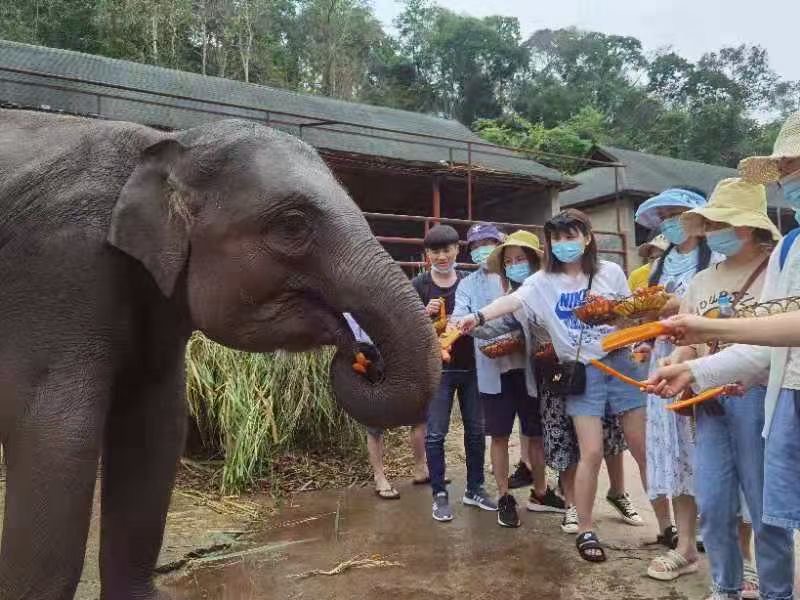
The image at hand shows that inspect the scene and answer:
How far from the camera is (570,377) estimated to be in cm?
383

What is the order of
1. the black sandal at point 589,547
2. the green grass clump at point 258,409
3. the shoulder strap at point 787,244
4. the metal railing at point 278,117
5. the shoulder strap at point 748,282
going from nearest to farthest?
the shoulder strap at point 787,244 < the shoulder strap at point 748,282 < the black sandal at point 589,547 < the green grass clump at point 258,409 < the metal railing at point 278,117

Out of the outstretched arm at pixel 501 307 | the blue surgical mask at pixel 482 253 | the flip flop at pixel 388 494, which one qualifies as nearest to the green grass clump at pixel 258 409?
the flip flop at pixel 388 494

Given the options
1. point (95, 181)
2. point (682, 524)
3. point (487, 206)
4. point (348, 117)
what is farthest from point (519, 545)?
point (348, 117)

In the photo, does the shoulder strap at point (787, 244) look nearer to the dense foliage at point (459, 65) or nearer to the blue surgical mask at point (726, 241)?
the blue surgical mask at point (726, 241)

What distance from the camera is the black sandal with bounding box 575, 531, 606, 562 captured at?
373 cm

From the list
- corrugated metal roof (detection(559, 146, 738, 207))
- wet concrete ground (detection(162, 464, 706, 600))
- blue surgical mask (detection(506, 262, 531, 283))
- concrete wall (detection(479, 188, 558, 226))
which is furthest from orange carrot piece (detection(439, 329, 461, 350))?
corrugated metal roof (detection(559, 146, 738, 207))

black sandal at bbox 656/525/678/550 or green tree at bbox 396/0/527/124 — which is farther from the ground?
green tree at bbox 396/0/527/124

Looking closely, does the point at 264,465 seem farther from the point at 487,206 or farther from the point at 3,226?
the point at 487,206

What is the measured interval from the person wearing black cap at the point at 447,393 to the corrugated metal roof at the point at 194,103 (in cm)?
789

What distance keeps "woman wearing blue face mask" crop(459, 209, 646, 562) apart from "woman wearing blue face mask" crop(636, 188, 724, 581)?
0.23m

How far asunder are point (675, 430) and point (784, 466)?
1290mm

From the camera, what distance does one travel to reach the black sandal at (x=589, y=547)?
373 centimetres

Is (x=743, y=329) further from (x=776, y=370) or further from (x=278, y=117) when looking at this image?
(x=278, y=117)

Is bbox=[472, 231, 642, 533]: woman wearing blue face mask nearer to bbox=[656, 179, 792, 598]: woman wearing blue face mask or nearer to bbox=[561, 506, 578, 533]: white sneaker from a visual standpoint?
bbox=[561, 506, 578, 533]: white sneaker
